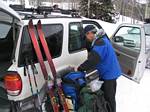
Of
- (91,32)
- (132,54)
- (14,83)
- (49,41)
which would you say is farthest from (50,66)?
(132,54)

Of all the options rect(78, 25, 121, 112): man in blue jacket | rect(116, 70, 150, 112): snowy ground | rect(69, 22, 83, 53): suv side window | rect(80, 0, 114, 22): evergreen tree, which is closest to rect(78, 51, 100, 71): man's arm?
rect(78, 25, 121, 112): man in blue jacket

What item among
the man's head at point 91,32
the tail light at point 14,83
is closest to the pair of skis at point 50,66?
the tail light at point 14,83

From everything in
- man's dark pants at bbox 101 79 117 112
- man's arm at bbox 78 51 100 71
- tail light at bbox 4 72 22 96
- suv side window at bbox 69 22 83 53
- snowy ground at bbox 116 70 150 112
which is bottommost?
snowy ground at bbox 116 70 150 112

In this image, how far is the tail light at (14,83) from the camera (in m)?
4.34

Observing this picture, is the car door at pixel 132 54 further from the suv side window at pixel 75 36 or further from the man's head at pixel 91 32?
the man's head at pixel 91 32

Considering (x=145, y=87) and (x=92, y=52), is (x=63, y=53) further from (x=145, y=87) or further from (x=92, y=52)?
(x=145, y=87)

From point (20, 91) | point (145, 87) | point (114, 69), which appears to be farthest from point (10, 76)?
point (145, 87)

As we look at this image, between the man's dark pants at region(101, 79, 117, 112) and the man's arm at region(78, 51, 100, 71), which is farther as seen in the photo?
the man's dark pants at region(101, 79, 117, 112)

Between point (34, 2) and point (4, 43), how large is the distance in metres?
26.1

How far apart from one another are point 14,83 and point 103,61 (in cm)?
145

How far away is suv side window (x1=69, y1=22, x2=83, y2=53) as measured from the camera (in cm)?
554

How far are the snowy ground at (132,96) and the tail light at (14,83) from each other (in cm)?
249

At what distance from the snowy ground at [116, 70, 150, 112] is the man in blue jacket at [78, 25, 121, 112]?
1.09 meters

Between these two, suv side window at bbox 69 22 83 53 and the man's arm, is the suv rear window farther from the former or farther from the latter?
the man's arm
